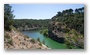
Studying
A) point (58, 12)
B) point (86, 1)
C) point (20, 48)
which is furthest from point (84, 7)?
point (20, 48)

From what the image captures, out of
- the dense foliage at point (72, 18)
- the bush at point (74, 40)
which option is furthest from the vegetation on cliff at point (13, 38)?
the dense foliage at point (72, 18)

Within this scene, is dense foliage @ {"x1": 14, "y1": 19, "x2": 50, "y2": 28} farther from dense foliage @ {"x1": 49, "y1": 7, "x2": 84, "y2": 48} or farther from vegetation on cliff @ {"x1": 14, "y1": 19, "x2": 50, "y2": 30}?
dense foliage @ {"x1": 49, "y1": 7, "x2": 84, "y2": 48}

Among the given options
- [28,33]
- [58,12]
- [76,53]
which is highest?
[58,12]

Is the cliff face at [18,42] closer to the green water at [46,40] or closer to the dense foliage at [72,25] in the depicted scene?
the green water at [46,40]

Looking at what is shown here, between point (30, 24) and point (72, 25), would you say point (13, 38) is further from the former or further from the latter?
point (72, 25)

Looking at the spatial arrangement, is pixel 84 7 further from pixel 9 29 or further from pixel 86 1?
pixel 9 29

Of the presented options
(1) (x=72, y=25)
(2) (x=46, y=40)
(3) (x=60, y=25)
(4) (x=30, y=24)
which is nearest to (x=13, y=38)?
(4) (x=30, y=24)
